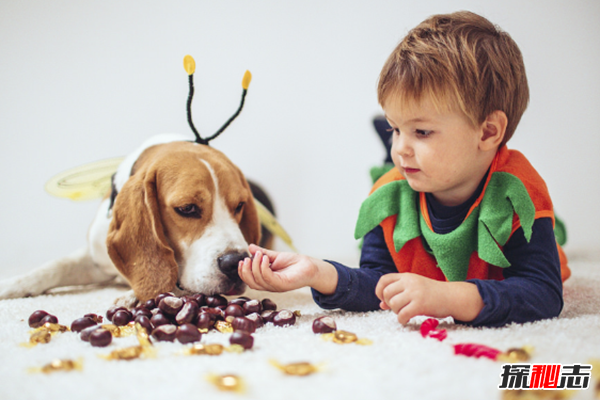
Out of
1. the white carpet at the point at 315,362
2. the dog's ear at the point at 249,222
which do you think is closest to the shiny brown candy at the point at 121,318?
the white carpet at the point at 315,362

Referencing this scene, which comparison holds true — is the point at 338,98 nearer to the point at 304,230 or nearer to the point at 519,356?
the point at 304,230

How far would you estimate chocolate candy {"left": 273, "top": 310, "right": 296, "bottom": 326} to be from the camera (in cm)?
117

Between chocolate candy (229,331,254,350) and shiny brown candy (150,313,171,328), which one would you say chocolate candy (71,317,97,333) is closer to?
shiny brown candy (150,313,171,328)

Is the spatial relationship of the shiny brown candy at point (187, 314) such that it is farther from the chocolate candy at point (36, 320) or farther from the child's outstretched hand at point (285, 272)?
the chocolate candy at point (36, 320)

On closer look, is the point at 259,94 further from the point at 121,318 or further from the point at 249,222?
the point at 121,318

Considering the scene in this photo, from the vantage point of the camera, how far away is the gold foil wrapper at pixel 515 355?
840mm

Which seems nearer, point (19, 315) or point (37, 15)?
point (19, 315)

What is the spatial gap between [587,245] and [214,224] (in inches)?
96.4

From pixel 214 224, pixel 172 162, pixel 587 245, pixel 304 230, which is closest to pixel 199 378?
pixel 214 224

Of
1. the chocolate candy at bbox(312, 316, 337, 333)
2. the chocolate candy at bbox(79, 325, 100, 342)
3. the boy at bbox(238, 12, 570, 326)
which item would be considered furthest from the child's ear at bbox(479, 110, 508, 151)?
the chocolate candy at bbox(79, 325, 100, 342)

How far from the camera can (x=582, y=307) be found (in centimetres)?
138

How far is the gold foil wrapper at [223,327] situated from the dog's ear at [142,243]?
36 centimetres

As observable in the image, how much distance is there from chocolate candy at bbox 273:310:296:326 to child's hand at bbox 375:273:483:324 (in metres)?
0.23

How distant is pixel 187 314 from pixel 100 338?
214mm
